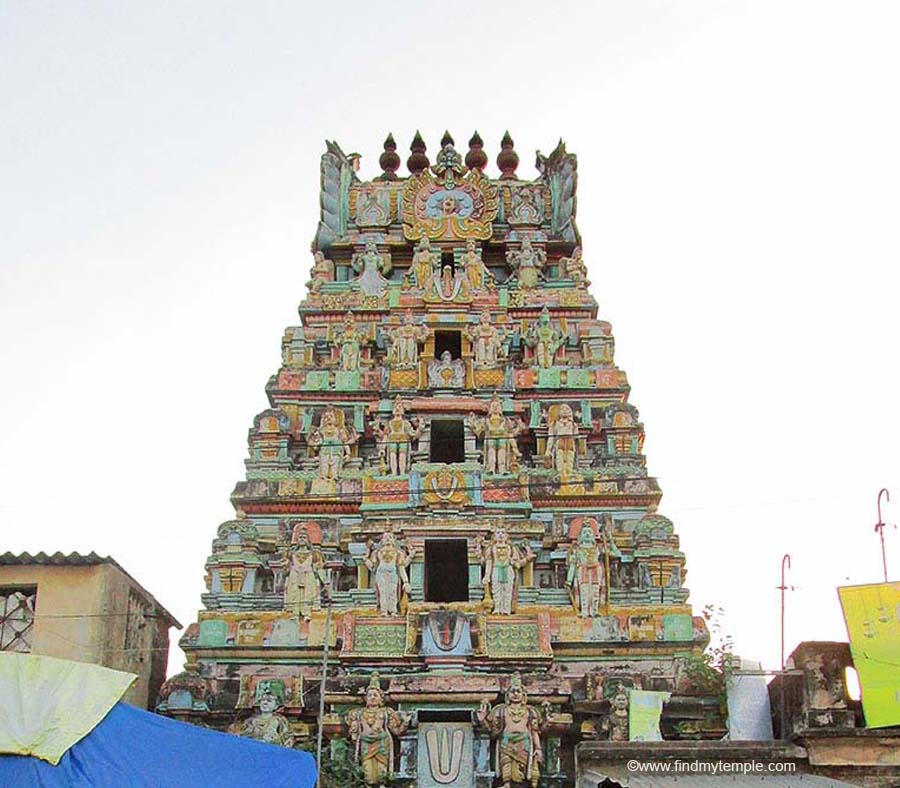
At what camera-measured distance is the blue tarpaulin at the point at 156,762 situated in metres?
17.2

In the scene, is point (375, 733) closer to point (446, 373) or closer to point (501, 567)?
point (501, 567)

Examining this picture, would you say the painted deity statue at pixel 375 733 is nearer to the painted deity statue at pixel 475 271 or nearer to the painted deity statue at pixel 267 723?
the painted deity statue at pixel 267 723

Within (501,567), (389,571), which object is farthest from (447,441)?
(389,571)

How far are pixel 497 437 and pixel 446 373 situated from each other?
99.5 inches

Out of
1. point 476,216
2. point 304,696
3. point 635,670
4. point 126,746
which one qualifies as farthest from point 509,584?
point 476,216

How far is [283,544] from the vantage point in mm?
26391

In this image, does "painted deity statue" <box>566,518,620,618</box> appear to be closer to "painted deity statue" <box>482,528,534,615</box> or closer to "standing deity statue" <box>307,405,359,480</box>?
"painted deity statue" <box>482,528,534,615</box>

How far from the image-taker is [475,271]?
31.4 m

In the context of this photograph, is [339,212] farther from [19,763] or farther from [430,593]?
[19,763]

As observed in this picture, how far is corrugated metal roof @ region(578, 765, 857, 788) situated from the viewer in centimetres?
1852

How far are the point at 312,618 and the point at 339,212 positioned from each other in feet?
42.0

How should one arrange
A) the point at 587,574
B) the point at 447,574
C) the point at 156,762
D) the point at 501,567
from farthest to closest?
1. the point at 447,574
2. the point at 501,567
3. the point at 587,574
4. the point at 156,762

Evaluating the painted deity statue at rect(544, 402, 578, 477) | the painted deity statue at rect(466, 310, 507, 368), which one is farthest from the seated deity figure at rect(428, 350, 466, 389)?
the painted deity statue at rect(544, 402, 578, 477)

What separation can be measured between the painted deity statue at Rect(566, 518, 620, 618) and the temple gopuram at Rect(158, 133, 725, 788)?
0.14 feet
